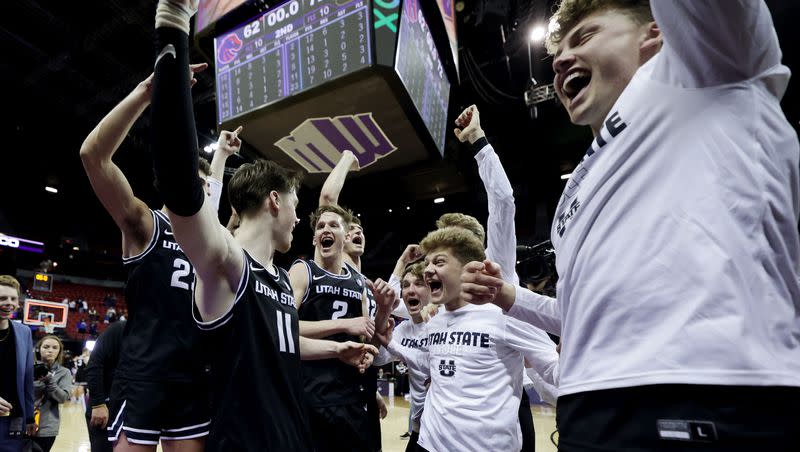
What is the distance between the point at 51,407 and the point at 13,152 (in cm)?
975

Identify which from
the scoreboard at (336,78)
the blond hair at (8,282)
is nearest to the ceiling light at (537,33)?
A: the scoreboard at (336,78)

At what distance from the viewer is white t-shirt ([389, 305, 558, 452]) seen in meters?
2.30

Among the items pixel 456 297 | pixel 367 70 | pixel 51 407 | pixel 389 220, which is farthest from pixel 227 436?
pixel 389 220

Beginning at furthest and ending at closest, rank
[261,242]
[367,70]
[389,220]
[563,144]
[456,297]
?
[389,220]
[563,144]
[367,70]
[456,297]
[261,242]

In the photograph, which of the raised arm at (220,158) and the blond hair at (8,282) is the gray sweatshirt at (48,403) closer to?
the blond hair at (8,282)

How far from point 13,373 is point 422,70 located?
4431mm

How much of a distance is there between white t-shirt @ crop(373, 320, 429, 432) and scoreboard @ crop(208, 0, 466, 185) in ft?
6.55

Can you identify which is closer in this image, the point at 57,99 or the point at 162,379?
the point at 162,379

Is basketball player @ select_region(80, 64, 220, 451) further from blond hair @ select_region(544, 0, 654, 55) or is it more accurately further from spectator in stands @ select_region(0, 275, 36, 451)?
spectator in stands @ select_region(0, 275, 36, 451)

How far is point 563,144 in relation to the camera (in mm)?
10711

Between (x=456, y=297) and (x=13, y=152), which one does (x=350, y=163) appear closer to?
(x=456, y=297)

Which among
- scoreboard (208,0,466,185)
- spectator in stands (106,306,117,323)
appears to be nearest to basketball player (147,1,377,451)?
scoreboard (208,0,466,185)

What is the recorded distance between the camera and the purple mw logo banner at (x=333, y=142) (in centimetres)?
448

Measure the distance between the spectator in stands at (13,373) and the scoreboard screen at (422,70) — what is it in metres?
3.86
